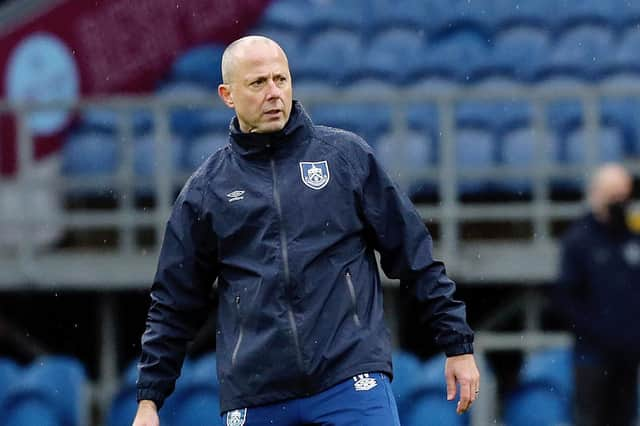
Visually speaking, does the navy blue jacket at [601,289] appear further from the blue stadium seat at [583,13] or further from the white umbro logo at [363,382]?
the blue stadium seat at [583,13]

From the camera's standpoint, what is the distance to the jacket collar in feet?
15.5

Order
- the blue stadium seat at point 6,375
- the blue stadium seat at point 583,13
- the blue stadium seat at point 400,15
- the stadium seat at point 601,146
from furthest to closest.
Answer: the blue stadium seat at point 400,15 < the blue stadium seat at point 583,13 < the stadium seat at point 601,146 < the blue stadium seat at point 6,375

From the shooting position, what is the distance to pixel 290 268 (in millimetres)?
4613

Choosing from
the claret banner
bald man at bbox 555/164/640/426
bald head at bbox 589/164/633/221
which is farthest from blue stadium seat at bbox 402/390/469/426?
the claret banner

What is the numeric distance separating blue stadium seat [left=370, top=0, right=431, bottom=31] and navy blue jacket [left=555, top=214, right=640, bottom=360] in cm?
472

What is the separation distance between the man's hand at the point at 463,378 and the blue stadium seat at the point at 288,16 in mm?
8997

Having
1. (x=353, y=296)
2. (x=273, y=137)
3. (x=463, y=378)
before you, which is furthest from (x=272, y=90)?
(x=463, y=378)

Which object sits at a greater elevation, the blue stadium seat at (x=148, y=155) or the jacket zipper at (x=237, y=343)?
the blue stadium seat at (x=148, y=155)

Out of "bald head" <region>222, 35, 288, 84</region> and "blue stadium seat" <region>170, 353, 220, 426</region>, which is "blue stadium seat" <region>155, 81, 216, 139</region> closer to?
"blue stadium seat" <region>170, 353, 220, 426</region>

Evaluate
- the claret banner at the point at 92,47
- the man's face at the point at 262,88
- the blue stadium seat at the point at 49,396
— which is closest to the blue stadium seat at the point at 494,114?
the claret banner at the point at 92,47

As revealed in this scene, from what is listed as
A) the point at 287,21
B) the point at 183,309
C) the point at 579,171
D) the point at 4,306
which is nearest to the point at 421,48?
the point at 287,21

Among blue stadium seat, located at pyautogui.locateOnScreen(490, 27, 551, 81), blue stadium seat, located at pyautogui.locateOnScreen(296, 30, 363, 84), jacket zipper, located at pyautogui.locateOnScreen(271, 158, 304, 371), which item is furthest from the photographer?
blue stadium seat, located at pyautogui.locateOnScreen(296, 30, 363, 84)

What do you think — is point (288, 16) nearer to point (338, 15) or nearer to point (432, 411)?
point (338, 15)

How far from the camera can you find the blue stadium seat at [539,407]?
30.3 ft
